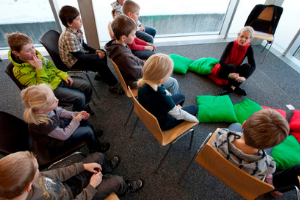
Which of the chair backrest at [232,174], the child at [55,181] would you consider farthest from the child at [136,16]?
the chair backrest at [232,174]

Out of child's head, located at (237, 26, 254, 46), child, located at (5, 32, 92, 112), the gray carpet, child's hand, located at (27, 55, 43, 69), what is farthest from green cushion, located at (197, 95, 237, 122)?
child's hand, located at (27, 55, 43, 69)

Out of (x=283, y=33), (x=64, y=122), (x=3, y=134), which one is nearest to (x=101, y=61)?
(x=64, y=122)

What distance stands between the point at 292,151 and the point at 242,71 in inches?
43.6

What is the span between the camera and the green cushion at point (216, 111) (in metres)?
2.00

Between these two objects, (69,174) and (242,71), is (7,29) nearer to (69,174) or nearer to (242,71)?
(69,174)

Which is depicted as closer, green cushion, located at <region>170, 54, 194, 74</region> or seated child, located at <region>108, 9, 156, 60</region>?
seated child, located at <region>108, 9, 156, 60</region>

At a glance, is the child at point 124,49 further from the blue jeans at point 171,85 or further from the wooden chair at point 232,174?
the wooden chair at point 232,174

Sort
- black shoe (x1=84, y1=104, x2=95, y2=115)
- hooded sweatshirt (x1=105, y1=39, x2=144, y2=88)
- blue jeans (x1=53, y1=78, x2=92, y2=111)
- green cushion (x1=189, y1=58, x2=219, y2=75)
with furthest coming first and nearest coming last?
1. green cushion (x1=189, y1=58, x2=219, y2=75)
2. black shoe (x1=84, y1=104, x2=95, y2=115)
3. hooded sweatshirt (x1=105, y1=39, x2=144, y2=88)
4. blue jeans (x1=53, y1=78, x2=92, y2=111)

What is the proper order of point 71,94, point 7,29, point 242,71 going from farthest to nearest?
1. point 7,29
2. point 242,71
3. point 71,94

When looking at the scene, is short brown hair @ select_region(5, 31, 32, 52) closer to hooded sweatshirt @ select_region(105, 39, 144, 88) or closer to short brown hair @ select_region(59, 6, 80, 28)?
short brown hair @ select_region(59, 6, 80, 28)

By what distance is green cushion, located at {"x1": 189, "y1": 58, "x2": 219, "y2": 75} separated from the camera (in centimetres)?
264

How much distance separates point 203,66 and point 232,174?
6.51 feet

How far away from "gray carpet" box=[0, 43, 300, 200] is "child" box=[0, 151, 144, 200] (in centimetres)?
25

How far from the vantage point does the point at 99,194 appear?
1.07 meters
